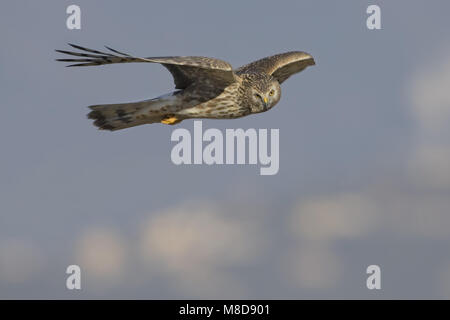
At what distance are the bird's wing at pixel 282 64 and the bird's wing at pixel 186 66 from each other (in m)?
1.54

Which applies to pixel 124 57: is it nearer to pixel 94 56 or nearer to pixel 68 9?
pixel 94 56

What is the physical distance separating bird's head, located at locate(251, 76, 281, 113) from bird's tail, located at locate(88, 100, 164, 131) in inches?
58.0

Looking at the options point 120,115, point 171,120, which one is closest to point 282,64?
point 171,120

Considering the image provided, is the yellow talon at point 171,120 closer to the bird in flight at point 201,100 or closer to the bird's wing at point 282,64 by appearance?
the bird in flight at point 201,100

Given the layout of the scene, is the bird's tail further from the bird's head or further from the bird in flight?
the bird's head

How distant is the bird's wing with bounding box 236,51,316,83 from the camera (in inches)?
744

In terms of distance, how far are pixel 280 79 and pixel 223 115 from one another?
253 cm

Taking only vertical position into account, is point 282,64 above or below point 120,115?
above

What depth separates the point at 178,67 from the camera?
56.6ft

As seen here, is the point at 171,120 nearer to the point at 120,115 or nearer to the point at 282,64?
the point at 120,115

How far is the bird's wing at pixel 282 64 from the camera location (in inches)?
744

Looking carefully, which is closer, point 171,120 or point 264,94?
point 264,94

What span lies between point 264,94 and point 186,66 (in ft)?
4.25

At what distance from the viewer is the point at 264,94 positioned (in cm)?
1731
